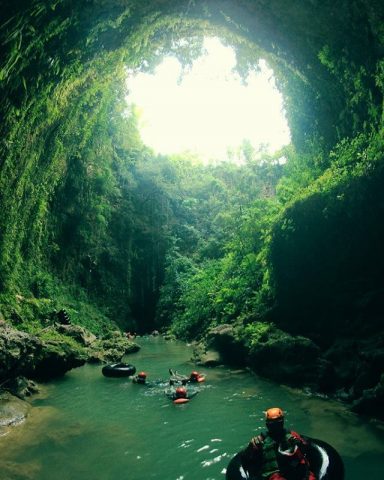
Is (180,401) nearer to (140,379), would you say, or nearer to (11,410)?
(140,379)

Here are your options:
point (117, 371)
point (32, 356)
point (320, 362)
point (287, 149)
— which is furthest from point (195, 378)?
point (287, 149)

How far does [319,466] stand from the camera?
13.0 feet

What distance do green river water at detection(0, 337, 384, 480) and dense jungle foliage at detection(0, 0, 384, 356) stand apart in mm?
3052

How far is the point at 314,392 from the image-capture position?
845cm

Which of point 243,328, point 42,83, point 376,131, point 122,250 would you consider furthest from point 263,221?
point 122,250

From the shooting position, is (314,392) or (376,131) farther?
(376,131)

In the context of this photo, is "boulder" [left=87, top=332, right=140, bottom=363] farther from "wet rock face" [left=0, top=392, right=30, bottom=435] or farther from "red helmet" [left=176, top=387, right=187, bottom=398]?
"red helmet" [left=176, top=387, right=187, bottom=398]

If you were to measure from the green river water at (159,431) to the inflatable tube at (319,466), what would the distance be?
0.89 meters

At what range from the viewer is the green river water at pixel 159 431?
17.3 ft

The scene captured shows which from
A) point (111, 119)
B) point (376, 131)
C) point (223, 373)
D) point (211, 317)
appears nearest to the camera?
point (376, 131)

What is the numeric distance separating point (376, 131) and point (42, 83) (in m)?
9.13

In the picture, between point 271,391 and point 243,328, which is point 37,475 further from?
point 243,328

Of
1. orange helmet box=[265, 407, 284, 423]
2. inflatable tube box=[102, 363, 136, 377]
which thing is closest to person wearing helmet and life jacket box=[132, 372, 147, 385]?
inflatable tube box=[102, 363, 136, 377]

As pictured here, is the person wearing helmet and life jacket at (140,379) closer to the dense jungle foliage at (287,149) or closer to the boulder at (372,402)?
the dense jungle foliage at (287,149)
